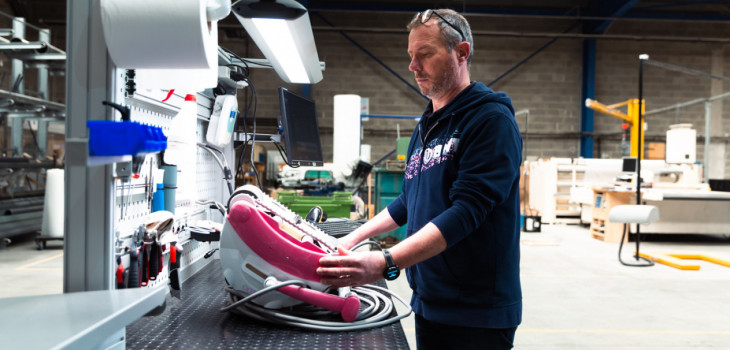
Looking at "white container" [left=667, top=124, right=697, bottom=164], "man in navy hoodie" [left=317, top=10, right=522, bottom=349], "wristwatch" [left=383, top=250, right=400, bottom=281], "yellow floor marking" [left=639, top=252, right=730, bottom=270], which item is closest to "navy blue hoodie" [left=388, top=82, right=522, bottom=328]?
"man in navy hoodie" [left=317, top=10, right=522, bottom=349]

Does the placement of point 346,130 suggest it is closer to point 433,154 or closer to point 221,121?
point 221,121

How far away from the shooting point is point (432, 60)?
1081 millimetres

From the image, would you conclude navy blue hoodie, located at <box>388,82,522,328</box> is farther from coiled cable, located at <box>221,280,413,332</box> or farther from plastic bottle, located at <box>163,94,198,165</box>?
plastic bottle, located at <box>163,94,198,165</box>

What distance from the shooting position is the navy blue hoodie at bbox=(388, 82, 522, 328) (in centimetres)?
93

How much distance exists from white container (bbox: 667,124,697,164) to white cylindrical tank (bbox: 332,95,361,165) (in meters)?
4.28

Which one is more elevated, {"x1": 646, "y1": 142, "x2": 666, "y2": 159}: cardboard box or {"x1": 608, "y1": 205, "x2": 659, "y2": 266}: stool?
{"x1": 646, "y1": 142, "x2": 666, "y2": 159}: cardboard box

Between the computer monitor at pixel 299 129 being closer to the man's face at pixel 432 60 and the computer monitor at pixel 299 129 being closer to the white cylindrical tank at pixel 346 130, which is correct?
the man's face at pixel 432 60

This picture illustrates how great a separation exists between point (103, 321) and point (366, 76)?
29.2 feet

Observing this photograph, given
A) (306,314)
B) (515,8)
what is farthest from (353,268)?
(515,8)

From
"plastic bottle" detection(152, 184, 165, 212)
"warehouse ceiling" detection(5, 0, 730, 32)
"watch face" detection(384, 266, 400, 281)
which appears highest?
"warehouse ceiling" detection(5, 0, 730, 32)

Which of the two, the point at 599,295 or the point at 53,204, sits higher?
the point at 53,204

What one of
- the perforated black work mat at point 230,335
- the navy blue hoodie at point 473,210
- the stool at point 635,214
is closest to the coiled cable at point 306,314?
the perforated black work mat at point 230,335

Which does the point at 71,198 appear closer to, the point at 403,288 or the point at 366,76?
the point at 403,288

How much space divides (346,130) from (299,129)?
1.93 m
